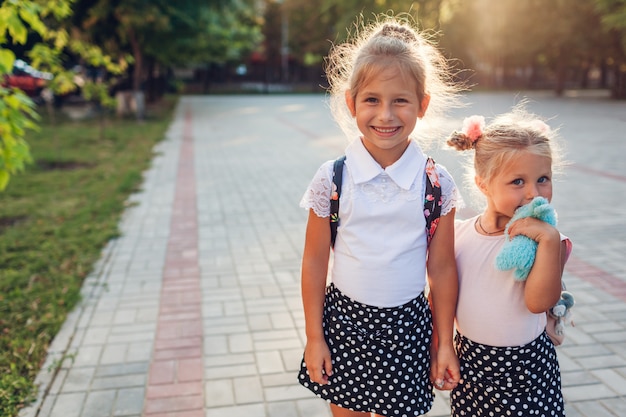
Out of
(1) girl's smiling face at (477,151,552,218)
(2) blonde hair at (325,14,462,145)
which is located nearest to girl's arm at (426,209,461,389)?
(1) girl's smiling face at (477,151,552,218)

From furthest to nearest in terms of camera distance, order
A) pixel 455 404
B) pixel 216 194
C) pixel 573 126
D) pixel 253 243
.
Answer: pixel 573 126 → pixel 216 194 → pixel 253 243 → pixel 455 404

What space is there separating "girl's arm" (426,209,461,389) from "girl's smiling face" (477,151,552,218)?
0.16 meters

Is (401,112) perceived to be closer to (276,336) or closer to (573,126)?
(276,336)

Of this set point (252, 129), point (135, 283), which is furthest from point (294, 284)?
point (252, 129)

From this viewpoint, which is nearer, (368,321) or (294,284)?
(368,321)

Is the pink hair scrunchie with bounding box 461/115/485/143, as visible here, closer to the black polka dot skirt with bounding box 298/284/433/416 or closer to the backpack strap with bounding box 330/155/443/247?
the backpack strap with bounding box 330/155/443/247

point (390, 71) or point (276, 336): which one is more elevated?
point (390, 71)

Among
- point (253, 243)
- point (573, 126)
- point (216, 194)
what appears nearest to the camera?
point (253, 243)

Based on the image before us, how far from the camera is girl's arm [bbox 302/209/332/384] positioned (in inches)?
70.4

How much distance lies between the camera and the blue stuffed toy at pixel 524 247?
5.19 ft

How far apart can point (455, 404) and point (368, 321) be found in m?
0.48

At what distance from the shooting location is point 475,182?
72.9 inches

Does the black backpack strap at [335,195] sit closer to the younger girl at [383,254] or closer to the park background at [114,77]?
the younger girl at [383,254]

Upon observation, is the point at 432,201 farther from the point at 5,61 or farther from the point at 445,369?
the point at 5,61
